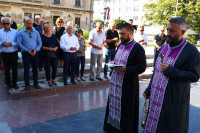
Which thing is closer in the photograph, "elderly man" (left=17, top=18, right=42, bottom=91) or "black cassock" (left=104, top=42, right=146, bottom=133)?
"black cassock" (left=104, top=42, right=146, bottom=133)

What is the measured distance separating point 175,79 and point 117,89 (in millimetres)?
1230

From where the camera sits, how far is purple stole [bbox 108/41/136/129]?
3.36 meters

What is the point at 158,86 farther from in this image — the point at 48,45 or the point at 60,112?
the point at 48,45

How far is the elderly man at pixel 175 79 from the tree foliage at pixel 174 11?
2432 centimetres

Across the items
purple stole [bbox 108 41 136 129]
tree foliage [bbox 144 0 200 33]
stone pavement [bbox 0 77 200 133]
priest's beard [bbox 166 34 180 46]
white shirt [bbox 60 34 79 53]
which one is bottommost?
stone pavement [bbox 0 77 200 133]

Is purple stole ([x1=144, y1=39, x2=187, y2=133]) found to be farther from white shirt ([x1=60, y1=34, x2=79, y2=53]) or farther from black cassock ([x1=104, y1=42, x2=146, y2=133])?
white shirt ([x1=60, y1=34, x2=79, y2=53])

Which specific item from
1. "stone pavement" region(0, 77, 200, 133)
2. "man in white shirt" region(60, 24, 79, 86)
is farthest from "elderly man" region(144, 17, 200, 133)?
"man in white shirt" region(60, 24, 79, 86)

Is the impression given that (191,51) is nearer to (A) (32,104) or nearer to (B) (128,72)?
(B) (128,72)

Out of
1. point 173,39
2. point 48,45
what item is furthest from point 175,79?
point 48,45

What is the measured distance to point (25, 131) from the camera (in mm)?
3631

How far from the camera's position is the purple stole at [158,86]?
2.59 meters

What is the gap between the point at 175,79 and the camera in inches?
95.3

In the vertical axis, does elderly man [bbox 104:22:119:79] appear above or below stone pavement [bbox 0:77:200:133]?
above

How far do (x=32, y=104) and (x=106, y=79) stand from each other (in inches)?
122
